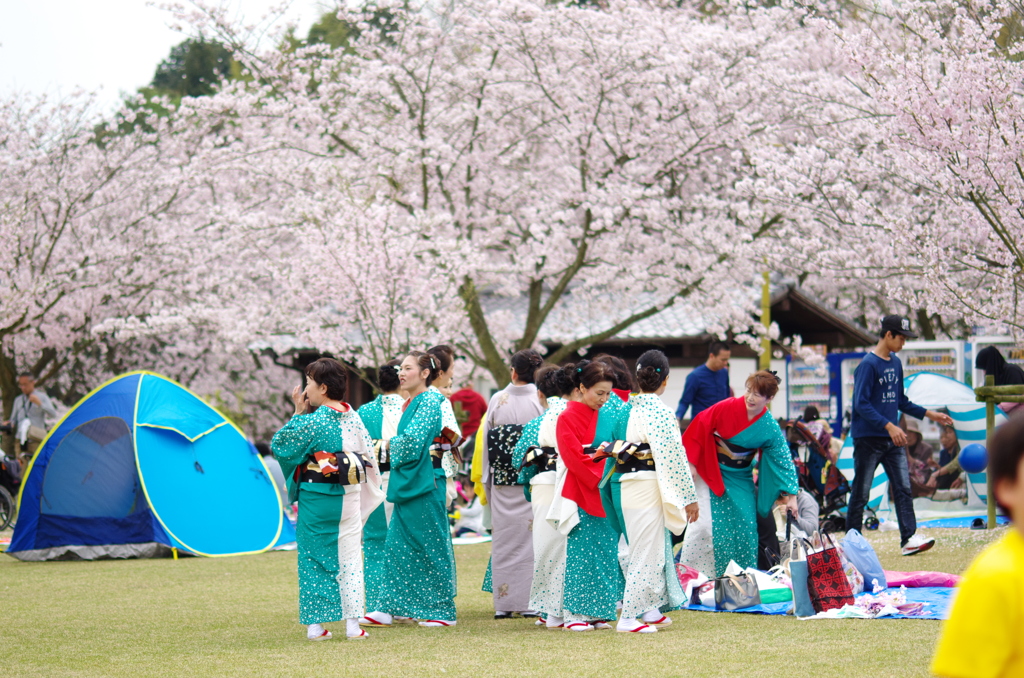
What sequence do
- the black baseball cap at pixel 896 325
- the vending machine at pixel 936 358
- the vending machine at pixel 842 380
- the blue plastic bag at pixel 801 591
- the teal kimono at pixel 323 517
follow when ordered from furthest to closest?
1. the vending machine at pixel 842 380
2. the vending machine at pixel 936 358
3. the black baseball cap at pixel 896 325
4. the blue plastic bag at pixel 801 591
5. the teal kimono at pixel 323 517

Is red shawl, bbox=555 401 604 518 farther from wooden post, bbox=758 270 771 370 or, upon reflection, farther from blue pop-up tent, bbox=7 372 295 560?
wooden post, bbox=758 270 771 370

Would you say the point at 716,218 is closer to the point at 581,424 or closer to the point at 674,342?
the point at 674,342

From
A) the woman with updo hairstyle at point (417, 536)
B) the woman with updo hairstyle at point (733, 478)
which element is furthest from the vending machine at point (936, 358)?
the woman with updo hairstyle at point (417, 536)

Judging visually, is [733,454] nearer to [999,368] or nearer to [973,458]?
[973,458]

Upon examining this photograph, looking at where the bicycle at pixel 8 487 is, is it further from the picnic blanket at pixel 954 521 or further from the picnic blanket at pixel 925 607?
the picnic blanket at pixel 954 521

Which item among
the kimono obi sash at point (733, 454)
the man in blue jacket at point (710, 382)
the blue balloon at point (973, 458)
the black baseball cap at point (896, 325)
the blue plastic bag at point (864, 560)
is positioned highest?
the black baseball cap at point (896, 325)

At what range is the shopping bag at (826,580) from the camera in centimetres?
601

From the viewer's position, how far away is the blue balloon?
1051cm

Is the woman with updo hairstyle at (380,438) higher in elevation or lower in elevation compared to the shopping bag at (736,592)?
higher

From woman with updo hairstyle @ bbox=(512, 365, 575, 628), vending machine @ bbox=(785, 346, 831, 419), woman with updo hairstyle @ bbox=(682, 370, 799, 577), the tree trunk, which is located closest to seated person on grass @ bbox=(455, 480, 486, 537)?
woman with updo hairstyle @ bbox=(682, 370, 799, 577)

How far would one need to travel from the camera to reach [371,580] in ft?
21.1

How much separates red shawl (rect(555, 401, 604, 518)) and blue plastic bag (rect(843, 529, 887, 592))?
1756 millimetres

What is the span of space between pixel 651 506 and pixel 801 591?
1.00 metres

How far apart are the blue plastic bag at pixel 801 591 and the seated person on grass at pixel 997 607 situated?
14.0ft
